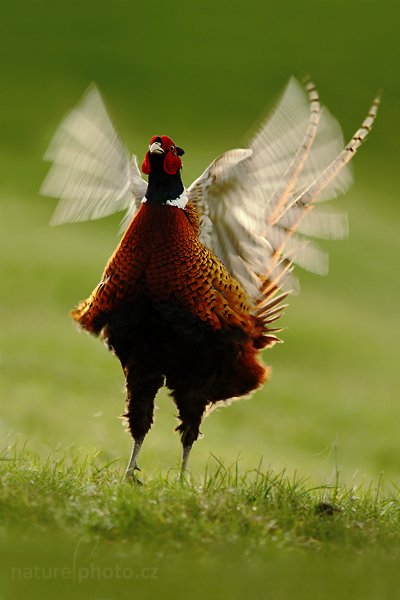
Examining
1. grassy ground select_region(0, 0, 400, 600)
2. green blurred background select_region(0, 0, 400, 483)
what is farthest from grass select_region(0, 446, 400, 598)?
green blurred background select_region(0, 0, 400, 483)

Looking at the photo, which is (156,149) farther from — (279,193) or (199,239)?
(279,193)

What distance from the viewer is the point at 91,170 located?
25.1 ft

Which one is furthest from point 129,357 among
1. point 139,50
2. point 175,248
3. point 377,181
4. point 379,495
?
point 139,50

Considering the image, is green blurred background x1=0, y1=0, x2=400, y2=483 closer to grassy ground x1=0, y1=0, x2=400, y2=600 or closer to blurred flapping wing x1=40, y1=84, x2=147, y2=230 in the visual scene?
grassy ground x1=0, y1=0, x2=400, y2=600

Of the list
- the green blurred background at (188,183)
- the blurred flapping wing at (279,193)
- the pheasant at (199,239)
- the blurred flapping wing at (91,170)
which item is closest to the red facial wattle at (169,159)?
the pheasant at (199,239)

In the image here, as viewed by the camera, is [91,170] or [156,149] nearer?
[156,149]

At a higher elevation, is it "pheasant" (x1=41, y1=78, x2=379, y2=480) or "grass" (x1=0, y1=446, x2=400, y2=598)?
"pheasant" (x1=41, y1=78, x2=379, y2=480)

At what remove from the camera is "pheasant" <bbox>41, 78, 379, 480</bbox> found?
6699mm

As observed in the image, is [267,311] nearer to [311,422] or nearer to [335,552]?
[335,552]

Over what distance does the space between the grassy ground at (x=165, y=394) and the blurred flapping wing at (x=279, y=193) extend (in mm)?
1260

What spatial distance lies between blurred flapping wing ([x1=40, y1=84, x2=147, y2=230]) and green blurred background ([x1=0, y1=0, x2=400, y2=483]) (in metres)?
4.05

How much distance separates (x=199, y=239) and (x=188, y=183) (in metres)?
19.1

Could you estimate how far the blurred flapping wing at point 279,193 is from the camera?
23.1 feet

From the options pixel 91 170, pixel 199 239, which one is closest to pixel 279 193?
pixel 199 239
